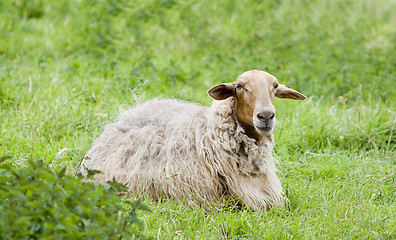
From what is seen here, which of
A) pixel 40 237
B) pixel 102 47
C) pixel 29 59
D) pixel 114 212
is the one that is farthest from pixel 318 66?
pixel 40 237

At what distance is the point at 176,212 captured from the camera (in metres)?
4.14

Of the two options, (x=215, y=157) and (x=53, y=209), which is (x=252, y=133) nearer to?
(x=215, y=157)

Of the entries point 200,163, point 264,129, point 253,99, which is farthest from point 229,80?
point 264,129

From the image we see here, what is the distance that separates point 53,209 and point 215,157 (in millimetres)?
2202

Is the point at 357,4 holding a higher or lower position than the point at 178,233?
higher

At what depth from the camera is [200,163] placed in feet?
15.0

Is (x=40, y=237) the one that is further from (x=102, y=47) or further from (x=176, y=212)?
(x=102, y=47)

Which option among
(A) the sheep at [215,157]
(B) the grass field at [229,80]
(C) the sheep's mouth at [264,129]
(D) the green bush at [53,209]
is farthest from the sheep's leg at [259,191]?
(D) the green bush at [53,209]

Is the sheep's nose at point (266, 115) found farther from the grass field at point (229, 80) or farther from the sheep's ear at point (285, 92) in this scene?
the grass field at point (229, 80)

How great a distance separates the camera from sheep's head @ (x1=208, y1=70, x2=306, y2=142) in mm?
4152

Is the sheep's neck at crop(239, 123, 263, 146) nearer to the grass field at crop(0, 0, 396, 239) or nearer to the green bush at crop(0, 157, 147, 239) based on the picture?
the grass field at crop(0, 0, 396, 239)

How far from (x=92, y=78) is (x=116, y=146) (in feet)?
7.40

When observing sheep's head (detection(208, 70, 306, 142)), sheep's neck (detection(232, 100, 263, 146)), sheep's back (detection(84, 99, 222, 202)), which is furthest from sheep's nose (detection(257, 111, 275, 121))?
sheep's back (detection(84, 99, 222, 202))

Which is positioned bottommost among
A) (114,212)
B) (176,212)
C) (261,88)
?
(176,212)
